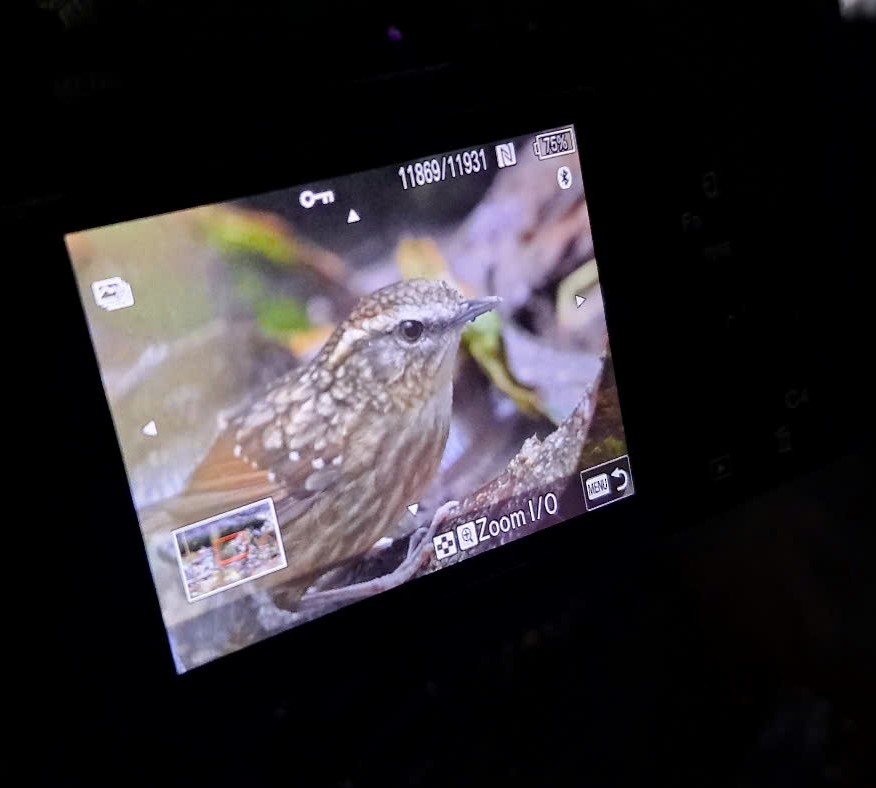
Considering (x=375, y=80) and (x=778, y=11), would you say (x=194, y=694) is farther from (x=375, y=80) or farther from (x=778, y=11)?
(x=778, y=11)

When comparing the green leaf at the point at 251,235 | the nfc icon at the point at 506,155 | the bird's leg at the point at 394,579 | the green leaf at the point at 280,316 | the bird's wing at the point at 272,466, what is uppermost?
the nfc icon at the point at 506,155

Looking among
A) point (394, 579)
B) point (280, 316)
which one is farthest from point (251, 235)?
point (394, 579)

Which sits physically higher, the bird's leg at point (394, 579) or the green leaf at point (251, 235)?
the green leaf at point (251, 235)

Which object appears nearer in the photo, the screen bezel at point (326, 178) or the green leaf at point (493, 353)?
the screen bezel at point (326, 178)

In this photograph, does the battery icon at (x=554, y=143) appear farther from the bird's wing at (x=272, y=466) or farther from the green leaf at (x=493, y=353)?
the bird's wing at (x=272, y=466)

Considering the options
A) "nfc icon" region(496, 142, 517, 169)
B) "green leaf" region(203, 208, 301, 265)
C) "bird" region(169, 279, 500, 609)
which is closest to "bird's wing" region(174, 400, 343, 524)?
"bird" region(169, 279, 500, 609)


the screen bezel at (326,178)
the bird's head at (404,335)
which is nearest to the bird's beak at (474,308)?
the bird's head at (404,335)

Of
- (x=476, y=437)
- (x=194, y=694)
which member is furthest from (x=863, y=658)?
(x=194, y=694)
